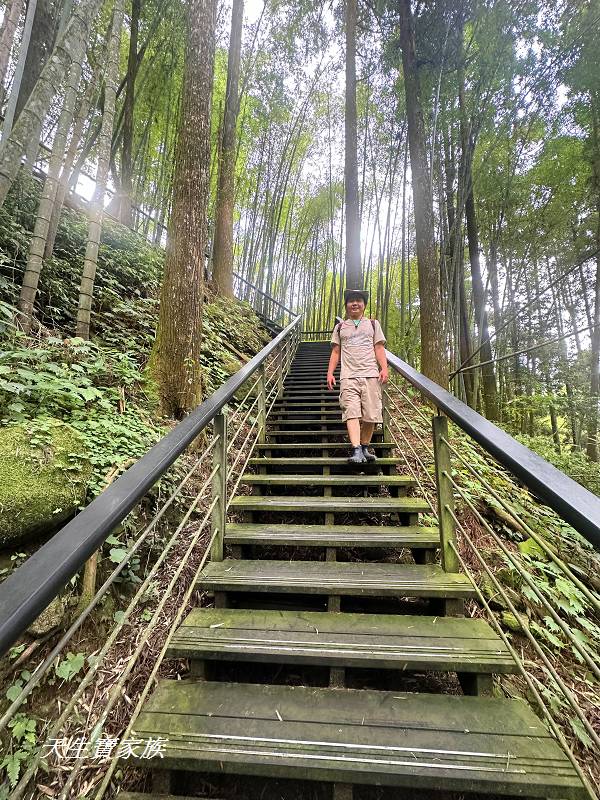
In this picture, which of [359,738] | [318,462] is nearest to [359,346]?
[318,462]

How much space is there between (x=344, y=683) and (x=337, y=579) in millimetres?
376

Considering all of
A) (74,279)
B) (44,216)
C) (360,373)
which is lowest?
(360,373)

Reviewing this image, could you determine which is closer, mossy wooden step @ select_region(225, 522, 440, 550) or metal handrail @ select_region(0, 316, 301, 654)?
metal handrail @ select_region(0, 316, 301, 654)

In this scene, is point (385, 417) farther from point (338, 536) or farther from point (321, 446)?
point (338, 536)

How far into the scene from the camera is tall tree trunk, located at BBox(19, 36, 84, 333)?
Answer: 2502 mm

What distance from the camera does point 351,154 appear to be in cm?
714

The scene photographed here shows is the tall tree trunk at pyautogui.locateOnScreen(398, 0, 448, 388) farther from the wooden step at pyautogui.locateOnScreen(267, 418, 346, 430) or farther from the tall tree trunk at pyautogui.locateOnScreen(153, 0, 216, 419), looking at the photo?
the tall tree trunk at pyautogui.locateOnScreen(153, 0, 216, 419)

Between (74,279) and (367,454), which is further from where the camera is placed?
(74,279)

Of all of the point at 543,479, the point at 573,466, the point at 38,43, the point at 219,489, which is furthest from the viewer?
the point at 573,466

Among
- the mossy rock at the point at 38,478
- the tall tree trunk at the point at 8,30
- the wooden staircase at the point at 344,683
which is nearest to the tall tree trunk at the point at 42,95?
the mossy rock at the point at 38,478

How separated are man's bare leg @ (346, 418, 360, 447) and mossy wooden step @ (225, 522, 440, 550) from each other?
72cm

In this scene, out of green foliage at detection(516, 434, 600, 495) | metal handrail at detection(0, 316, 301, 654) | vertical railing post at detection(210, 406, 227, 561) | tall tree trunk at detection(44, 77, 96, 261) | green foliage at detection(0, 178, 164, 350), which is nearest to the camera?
metal handrail at detection(0, 316, 301, 654)

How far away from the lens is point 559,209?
803 centimetres

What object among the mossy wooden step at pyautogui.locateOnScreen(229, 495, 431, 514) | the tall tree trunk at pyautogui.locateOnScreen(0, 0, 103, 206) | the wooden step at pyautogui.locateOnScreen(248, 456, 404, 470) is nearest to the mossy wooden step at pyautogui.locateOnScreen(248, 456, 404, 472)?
the wooden step at pyautogui.locateOnScreen(248, 456, 404, 470)
